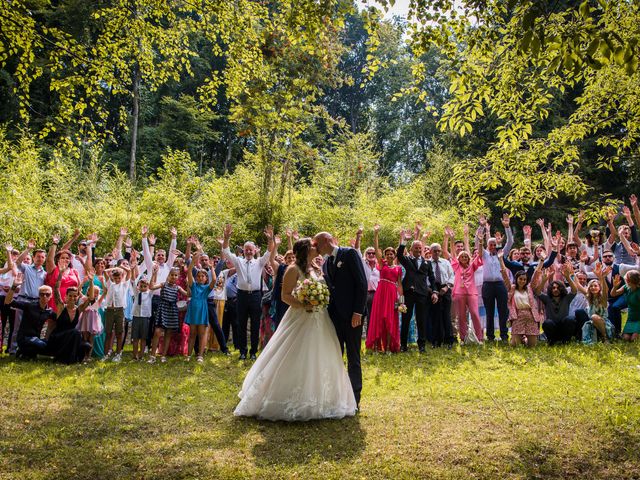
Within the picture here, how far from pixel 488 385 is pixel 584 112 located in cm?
511

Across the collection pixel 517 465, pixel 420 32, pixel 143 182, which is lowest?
pixel 517 465

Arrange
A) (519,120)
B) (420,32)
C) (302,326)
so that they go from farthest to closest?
1. (519,120)
2. (420,32)
3. (302,326)

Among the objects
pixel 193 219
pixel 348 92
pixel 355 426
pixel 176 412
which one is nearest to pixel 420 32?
pixel 355 426

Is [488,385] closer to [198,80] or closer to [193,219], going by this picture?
[193,219]

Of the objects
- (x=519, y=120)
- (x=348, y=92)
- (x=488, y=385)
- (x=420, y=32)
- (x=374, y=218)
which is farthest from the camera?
(x=348, y=92)

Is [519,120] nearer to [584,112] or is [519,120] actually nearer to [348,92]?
[584,112]

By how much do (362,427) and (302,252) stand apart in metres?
2.16

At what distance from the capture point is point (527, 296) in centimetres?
1099

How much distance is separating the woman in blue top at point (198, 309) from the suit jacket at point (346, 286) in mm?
4564

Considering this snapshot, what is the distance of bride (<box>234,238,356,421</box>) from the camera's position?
6.31 m

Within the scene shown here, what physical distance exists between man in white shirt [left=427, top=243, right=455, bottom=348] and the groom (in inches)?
194

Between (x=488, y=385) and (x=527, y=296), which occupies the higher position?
(x=527, y=296)

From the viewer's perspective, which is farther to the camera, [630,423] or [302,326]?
[302,326]

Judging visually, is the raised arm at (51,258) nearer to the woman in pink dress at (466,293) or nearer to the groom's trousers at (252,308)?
the groom's trousers at (252,308)
